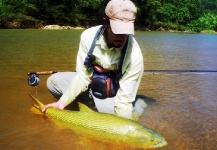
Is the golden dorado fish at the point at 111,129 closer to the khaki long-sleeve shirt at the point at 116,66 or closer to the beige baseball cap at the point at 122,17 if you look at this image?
the khaki long-sleeve shirt at the point at 116,66

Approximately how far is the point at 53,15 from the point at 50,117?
1331 inches

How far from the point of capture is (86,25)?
38.5 metres

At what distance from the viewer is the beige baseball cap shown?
267 centimetres

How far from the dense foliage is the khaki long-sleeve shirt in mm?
28550

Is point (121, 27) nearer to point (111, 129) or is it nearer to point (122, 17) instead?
point (122, 17)

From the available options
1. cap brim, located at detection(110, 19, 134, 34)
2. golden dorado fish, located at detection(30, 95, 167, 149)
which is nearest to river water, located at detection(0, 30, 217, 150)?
golden dorado fish, located at detection(30, 95, 167, 149)

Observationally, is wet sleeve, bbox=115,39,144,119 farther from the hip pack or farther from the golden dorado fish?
the golden dorado fish

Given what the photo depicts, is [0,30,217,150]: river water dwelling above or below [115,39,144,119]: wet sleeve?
below

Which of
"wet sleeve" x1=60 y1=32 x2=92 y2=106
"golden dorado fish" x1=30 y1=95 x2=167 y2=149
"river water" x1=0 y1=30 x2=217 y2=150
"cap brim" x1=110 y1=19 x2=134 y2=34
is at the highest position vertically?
"cap brim" x1=110 y1=19 x2=134 y2=34

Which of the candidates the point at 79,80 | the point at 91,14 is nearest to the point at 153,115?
the point at 79,80

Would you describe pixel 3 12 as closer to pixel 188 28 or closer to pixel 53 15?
pixel 53 15

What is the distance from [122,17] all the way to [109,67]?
792mm

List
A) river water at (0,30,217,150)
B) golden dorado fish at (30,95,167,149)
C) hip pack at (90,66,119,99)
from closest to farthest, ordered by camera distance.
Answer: golden dorado fish at (30,95,167,149) < river water at (0,30,217,150) < hip pack at (90,66,119,99)

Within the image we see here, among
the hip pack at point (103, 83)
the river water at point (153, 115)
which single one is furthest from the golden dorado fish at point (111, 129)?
the hip pack at point (103, 83)
